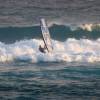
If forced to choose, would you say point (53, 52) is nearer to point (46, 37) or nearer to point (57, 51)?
point (57, 51)

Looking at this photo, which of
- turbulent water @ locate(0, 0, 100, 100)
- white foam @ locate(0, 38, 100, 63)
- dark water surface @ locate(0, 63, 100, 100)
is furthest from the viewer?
white foam @ locate(0, 38, 100, 63)

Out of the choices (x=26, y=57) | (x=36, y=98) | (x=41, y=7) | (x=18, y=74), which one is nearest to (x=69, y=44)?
(x=26, y=57)

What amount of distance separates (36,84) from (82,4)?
77.7 ft

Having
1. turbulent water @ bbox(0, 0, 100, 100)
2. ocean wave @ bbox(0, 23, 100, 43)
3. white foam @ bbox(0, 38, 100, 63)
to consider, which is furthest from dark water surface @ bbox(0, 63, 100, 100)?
ocean wave @ bbox(0, 23, 100, 43)

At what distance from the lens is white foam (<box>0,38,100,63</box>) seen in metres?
33.1

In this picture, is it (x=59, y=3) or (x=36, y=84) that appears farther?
(x=59, y=3)

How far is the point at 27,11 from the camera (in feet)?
151

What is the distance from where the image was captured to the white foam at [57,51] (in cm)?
3312

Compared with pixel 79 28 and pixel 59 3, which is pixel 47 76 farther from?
pixel 59 3

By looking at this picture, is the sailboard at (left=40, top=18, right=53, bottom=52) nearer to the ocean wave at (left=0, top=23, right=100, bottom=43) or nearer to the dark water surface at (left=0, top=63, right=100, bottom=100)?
the ocean wave at (left=0, top=23, right=100, bottom=43)

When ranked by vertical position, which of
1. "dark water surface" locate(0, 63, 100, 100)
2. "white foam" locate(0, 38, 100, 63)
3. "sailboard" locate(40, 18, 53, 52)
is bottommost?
"dark water surface" locate(0, 63, 100, 100)

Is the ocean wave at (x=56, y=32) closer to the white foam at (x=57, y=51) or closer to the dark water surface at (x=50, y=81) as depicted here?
the white foam at (x=57, y=51)

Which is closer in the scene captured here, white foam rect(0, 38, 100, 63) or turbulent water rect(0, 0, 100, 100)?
turbulent water rect(0, 0, 100, 100)

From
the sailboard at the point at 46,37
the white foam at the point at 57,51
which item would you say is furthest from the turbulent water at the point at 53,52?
the sailboard at the point at 46,37
